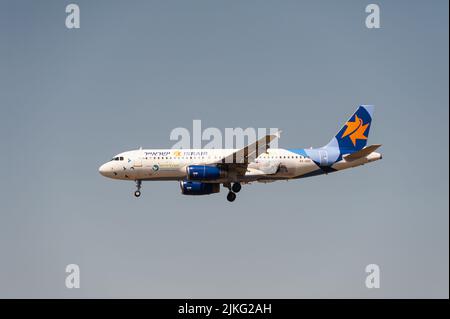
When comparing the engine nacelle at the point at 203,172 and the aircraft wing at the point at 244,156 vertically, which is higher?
the aircraft wing at the point at 244,156

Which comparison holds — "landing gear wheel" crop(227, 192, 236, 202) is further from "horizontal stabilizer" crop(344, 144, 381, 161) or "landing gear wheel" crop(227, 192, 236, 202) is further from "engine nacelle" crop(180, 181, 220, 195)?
"horizontal stabilizer" crop(344, 144, 381, 161)

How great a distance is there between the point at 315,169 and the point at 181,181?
45.1 ft

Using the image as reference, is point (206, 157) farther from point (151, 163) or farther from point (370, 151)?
point (370, 151)

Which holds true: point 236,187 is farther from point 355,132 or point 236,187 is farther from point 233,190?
point 355,132

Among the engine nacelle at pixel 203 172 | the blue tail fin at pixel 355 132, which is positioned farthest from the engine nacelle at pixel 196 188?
the blue tail fin at pixel 355 132

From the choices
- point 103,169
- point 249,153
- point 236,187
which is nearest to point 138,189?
point 103,169

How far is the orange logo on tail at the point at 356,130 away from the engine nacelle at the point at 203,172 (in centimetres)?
1505

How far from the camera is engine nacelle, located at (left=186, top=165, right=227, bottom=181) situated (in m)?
92.1

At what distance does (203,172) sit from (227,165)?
8.54ft

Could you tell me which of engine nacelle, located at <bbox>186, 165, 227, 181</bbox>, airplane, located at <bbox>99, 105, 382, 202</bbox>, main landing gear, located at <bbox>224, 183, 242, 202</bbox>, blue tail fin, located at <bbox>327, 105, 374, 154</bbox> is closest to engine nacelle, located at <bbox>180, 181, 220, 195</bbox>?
airplane, located at <bbox>99, 105, 382, 202</bbox>

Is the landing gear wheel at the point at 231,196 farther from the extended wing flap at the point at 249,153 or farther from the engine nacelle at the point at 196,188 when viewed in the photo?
the extended wing flap at the point at 249,153

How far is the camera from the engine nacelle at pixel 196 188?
96.8m

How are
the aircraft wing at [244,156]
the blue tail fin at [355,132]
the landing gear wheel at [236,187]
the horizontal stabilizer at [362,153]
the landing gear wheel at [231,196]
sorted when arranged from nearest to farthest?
the aircraft wing at [244,156] < the horizontal stabilizer at [362,153] < the landing gear wheel at [236,187] < the landing gear wheel at [231,196] < the blue tail fin at [355,132]
